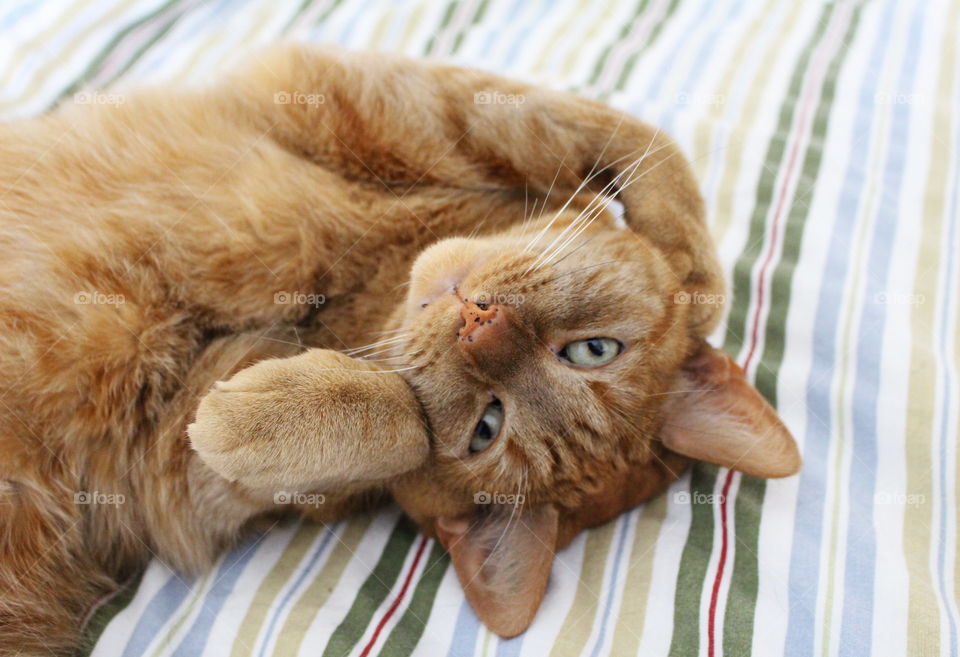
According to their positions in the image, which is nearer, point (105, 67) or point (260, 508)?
point (260, 508)

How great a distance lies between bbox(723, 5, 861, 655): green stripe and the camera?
1.72 m

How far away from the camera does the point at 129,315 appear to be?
5.68 feet

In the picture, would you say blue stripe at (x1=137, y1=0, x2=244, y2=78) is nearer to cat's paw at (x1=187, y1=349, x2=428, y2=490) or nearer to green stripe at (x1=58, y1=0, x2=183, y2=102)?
green stripe at (x1=58, y1=0, x2=183, y2=102)

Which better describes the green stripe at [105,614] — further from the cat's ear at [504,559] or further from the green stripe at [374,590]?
the cat's ear at [504,559]

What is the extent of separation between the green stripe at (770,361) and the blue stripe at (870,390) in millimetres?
194

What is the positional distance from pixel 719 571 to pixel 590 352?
0.56 metres

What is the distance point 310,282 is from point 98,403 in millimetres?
516

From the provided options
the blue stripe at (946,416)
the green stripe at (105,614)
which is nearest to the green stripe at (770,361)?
the blue stripe at (946,416)

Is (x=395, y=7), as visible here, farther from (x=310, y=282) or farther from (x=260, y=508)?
(x=260, y=508)

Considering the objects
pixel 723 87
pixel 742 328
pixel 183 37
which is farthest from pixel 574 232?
pixel 183 37

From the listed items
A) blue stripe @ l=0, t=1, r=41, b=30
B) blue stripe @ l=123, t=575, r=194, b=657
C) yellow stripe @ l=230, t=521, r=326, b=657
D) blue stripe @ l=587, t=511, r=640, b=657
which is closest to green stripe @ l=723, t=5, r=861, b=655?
blue stripe @ l=587, t=511, r=640, b=657

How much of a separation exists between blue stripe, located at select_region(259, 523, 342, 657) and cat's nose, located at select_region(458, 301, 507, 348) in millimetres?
630

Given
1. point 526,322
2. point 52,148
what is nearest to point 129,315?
point 52,148

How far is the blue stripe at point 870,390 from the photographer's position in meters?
1.74
